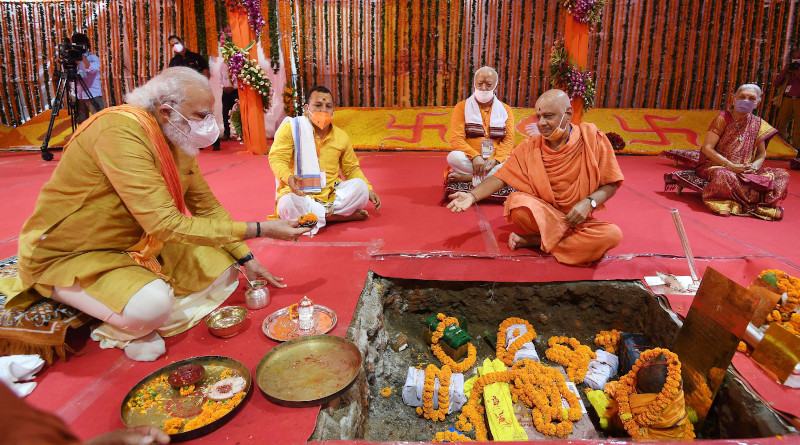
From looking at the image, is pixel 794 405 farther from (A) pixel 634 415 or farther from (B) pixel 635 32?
(B) pixel 635 32

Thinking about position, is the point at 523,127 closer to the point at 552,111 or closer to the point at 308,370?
the point at 552,111

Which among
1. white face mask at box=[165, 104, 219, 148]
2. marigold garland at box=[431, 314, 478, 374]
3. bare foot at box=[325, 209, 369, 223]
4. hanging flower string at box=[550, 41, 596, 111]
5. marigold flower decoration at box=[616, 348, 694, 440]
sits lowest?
marigold garland at box=[431, 314, 478, 374]

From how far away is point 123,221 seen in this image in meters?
2.16

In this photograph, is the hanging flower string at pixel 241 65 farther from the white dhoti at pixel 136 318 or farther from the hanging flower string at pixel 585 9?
the white dhoti at pixel 136 318

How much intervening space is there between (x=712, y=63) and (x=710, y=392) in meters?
9.64

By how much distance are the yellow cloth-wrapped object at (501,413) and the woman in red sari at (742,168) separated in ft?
11.1

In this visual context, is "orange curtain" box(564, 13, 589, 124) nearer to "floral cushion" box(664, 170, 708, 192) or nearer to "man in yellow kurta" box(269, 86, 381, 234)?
"floral cushion" box(664, 170, 708, 192)

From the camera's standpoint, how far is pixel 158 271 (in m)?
2.39

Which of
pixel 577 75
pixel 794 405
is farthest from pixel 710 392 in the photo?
pixel 577 75

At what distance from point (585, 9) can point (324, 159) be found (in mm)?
5610

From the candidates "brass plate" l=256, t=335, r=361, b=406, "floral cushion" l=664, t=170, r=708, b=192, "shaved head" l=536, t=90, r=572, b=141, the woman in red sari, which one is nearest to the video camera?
"brass plate" l=256, t=335, r=361, b=406

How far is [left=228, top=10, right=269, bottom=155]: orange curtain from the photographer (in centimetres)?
711

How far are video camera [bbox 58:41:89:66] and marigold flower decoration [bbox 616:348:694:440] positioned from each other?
8529mm

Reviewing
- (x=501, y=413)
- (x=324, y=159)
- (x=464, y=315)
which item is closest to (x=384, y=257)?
(x=464, y=315)
